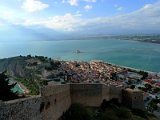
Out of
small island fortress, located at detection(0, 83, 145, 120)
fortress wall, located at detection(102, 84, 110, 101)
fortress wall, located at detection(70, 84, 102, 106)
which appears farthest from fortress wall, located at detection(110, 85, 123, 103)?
fortress wall, located at detection(70, 84, 102, 106)

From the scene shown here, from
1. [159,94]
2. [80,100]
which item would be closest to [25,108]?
[80,100]

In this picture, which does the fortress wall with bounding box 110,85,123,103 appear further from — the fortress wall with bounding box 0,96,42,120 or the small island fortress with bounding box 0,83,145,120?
the fortress wall with bounding box 0,96,42,120

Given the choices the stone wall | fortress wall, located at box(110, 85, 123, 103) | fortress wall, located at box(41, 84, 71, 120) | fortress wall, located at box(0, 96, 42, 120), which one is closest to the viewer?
fortress wall, located at box(0, 96, 42, 120)

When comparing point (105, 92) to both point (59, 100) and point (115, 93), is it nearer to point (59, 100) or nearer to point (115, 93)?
point (115, 93)

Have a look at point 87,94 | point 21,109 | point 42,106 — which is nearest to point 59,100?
point 42,106

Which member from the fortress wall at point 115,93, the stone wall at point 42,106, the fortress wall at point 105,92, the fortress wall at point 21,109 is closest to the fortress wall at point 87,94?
the fortress wall at point 105,92

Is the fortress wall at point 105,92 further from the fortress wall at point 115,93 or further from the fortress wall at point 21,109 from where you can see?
the fortress wall at point 21,109

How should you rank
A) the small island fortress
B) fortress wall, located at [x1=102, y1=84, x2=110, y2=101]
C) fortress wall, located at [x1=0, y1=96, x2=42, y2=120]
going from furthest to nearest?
fortress wall, located at [x1=102, y1=84, x2=110, y2=101] → the small island fortress → fortress wall, located at [x1=0, y1=96, x2=42, y2=120]
